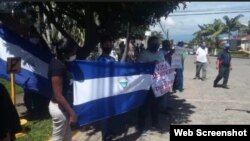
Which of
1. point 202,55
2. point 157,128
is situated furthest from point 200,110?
point 202,55

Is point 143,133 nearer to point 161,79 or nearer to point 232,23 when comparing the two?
point 161,79

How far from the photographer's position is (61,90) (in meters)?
5.25

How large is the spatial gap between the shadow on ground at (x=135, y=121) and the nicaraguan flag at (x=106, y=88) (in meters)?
0.59

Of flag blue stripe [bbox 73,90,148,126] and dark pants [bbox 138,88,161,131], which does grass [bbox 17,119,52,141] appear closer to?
flag blue stripe [bbox 73,90,148,126]

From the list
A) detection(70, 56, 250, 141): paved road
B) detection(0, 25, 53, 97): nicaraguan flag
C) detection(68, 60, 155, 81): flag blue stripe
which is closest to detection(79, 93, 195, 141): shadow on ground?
detection(70, 56, 250, 141): paved road

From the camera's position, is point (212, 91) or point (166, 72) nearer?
point (166, 72)

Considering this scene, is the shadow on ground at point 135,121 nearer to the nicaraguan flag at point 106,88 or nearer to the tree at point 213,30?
the nicaraguan flag at point 106,88

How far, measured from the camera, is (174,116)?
9836mm

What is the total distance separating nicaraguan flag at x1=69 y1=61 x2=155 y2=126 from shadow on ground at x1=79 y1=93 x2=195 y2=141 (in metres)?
0.59

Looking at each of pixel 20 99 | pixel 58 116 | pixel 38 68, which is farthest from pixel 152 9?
pixel 20 99

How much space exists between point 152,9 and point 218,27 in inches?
2888

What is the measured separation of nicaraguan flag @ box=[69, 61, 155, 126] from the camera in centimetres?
670

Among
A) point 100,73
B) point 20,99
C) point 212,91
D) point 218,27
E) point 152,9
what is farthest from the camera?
point 218,27

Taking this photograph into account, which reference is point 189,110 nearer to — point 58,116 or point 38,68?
point 38,68
